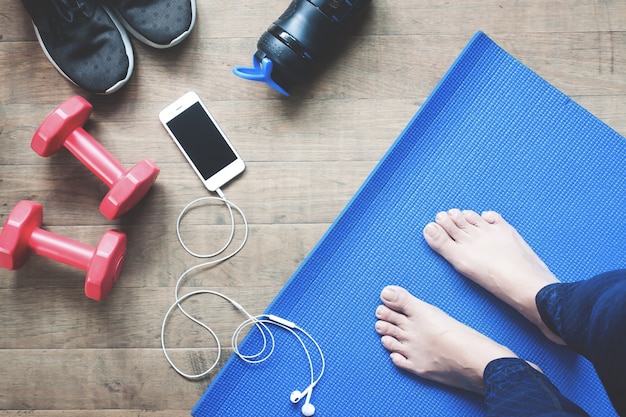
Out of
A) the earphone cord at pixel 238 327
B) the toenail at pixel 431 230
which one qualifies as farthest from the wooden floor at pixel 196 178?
the toenail at pixel 431 230

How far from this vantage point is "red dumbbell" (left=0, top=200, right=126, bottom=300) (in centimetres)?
86

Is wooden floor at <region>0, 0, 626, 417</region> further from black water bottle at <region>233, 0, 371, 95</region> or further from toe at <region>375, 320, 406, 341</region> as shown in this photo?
toe at <region>375, 320, 406, 341</region>

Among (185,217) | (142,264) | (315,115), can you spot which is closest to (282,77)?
(315,115)

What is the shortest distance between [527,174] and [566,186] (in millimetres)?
71

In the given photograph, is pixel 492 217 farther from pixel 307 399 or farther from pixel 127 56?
pixel 127 56

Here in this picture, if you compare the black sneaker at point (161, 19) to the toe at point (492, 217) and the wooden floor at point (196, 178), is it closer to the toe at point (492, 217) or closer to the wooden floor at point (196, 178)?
the wooden floor at point (196, 178)

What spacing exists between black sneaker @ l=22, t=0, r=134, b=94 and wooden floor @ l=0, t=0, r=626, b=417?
0.11 feet

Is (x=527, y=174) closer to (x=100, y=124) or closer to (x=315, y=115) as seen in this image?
(x=315, y=115)

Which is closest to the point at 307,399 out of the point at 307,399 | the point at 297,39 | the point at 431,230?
the point at 307,399

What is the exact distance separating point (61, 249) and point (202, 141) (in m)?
0.30

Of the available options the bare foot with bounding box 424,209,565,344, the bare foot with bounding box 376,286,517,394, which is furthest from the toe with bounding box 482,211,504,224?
the bare foot with bounding box 376,286,517,394

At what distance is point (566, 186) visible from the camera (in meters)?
0.94

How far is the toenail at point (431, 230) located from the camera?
36.2 inches

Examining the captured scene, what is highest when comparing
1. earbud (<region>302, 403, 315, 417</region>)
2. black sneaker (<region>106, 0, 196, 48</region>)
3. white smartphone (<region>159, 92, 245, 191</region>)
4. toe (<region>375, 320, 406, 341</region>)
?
black sneaker (<region>106, 0, 196, 48</region>)
